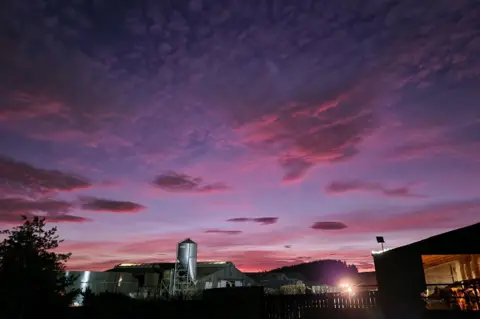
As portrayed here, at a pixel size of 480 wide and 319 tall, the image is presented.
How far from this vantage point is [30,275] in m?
13.0

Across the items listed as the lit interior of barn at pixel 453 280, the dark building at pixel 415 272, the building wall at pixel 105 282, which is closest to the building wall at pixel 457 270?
the lit interior of barn at pixel 453 280

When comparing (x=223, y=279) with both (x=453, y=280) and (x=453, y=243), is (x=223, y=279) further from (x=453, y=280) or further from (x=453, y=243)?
(x=453, y=243)

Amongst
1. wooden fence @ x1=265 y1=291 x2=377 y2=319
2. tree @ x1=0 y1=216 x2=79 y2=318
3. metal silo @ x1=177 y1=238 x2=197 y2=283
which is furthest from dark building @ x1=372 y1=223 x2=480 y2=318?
metal silo @ x1=177 y1=238 x2=197 y2=283

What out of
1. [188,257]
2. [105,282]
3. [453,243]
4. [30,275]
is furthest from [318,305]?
[105,282]

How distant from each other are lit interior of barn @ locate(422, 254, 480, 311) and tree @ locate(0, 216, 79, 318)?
17.0 m

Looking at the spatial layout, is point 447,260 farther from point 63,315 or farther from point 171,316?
point 63,315

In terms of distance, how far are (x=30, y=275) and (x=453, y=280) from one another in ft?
81.8

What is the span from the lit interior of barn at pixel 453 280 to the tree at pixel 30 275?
55.8 feet

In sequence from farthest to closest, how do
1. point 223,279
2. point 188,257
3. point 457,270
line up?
point 223,279 < point 188,257 < point 457,270

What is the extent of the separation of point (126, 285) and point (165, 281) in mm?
6456

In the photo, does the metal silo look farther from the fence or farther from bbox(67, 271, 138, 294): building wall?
the fence

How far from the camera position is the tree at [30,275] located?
12.7 metres

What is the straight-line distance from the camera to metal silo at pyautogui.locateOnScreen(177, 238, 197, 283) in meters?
45.6

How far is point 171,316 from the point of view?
1612 cm
